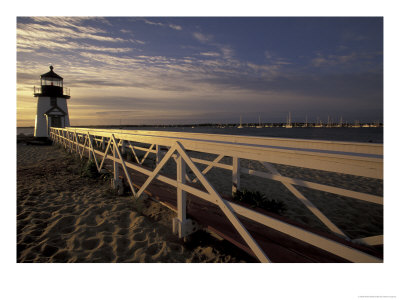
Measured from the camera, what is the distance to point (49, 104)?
20.9 meters

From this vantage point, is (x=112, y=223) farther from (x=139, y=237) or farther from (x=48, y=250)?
(x=48, y=250)

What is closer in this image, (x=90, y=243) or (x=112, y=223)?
(x=90, y=243)

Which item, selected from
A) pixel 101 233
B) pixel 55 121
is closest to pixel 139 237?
pixel 101 233

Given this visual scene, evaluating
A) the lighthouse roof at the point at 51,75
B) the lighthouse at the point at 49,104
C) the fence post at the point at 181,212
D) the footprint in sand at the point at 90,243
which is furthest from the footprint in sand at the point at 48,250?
the lighthouse roof at the point at 51,75

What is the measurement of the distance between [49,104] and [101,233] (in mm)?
23820

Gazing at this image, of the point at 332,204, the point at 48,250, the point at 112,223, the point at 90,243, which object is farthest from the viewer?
the point at 332,204

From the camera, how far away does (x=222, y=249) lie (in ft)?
8.73

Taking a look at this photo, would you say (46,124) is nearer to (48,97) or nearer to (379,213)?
(48,97)

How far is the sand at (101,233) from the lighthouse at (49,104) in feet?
66.2

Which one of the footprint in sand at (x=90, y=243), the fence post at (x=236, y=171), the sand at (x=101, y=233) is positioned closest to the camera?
the sand at (x=101, y=233)

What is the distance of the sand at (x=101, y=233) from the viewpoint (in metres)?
2.63

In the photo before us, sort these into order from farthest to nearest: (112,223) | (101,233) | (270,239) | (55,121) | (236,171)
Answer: (55,121) < (236,171) < (112,223) < (101,233) < (270,239)

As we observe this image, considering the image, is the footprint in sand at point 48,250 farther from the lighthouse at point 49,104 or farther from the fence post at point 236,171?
the lighthouse at point 49,104

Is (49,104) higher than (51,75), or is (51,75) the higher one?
(51,75)
